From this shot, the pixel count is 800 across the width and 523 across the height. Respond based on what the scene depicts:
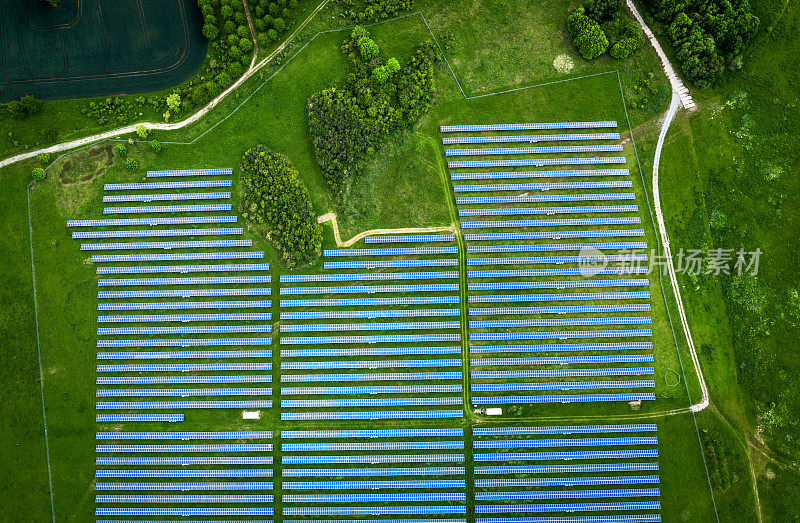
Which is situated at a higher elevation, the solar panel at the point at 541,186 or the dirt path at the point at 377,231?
the solar panel at the point at 541,186

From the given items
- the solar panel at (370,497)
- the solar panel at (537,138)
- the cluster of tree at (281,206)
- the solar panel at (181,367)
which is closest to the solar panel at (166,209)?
the cluster of tree at (281,206)

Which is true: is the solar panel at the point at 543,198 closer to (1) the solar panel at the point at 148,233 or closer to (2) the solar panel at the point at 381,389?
(2) the solar panel at the point at 381,389

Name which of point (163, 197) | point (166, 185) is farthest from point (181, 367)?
point (166, 185)

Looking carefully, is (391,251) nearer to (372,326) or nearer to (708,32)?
(372,326)

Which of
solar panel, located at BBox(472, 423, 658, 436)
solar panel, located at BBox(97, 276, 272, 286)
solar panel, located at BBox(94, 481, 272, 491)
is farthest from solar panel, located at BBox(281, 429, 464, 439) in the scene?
solar panel, located at BBox(97, 276, 272, 286)

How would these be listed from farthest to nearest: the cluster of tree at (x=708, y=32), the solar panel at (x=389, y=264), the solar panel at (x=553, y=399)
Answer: the cluster of tree at (x=708, y=32) → the solar panel at (x=389, y=264) → the solar panel at (x=553, y=399)

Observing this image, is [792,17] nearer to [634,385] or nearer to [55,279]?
[634,385]
